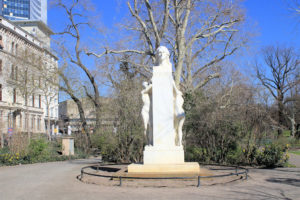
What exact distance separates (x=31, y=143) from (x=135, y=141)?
23.5ft

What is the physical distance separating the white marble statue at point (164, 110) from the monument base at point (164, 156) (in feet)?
1.07

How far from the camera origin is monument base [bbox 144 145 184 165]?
10398mm

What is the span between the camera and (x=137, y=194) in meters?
8.07

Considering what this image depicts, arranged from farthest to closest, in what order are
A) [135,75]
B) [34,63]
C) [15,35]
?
1. [15,35]
2. [34,63]
3. [135,75]

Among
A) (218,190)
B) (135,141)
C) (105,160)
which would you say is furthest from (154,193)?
(105,160)

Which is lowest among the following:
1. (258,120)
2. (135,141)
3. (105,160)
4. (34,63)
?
(105,160)

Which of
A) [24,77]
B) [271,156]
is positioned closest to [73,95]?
[24,77]

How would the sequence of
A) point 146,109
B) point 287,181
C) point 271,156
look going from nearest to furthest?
point 287,181 → point 146,109 → point 271,156

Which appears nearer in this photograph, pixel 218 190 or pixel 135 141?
pixel 218 190

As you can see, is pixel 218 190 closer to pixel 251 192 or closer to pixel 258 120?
pixel 251 192

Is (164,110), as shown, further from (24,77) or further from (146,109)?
(24,77)

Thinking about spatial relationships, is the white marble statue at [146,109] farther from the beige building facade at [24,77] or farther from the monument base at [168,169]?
the beige building facade at [24,77]

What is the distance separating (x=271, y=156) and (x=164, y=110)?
24.2 feet

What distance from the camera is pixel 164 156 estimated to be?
10.4 meters
